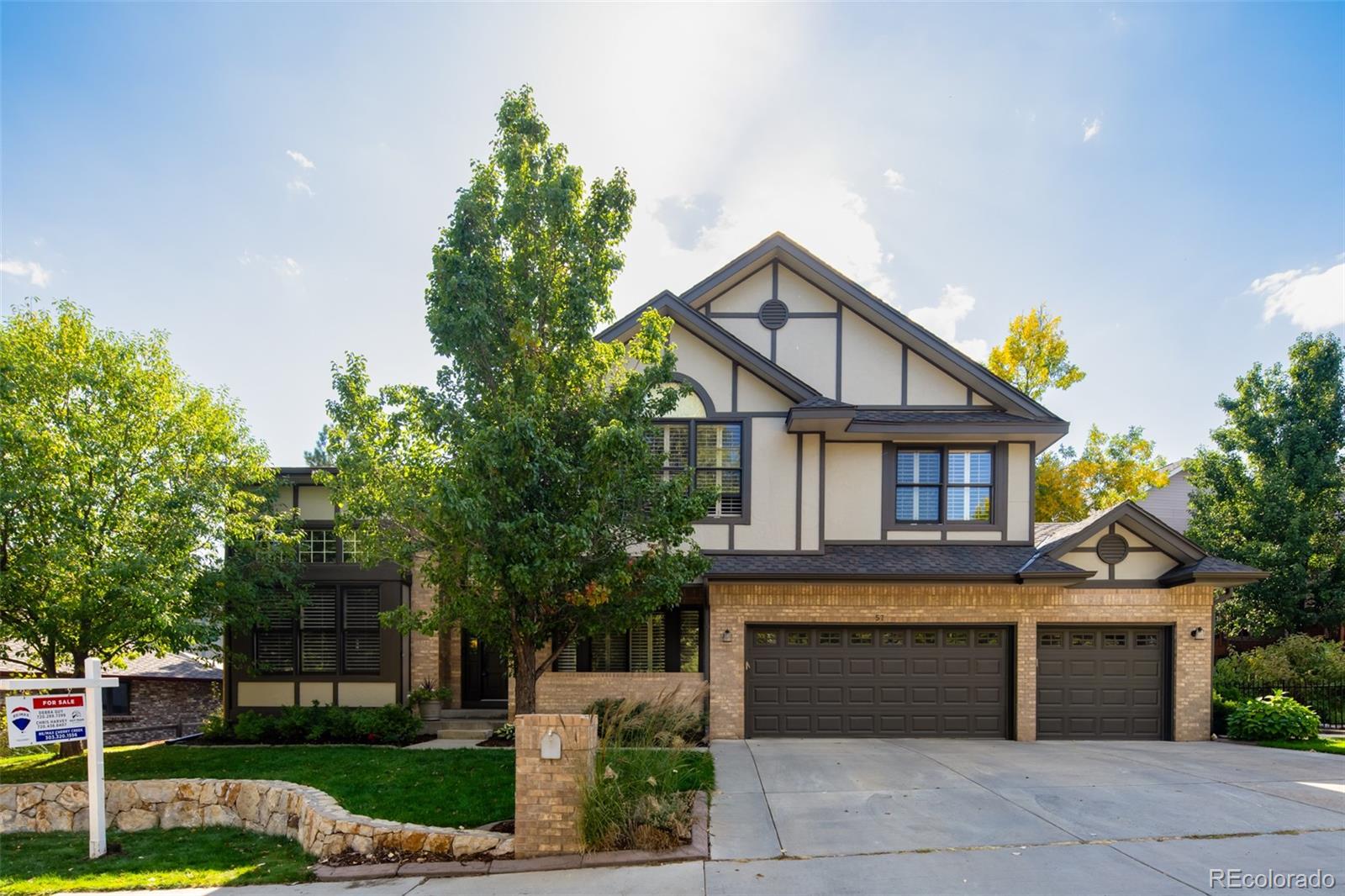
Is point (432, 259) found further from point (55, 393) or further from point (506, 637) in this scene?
point (55, 393)

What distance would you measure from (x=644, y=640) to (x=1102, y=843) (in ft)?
26.1

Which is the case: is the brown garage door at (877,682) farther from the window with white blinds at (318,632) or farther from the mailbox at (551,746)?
the window with white blinds at (318,632)

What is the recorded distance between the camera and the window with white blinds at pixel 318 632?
520 inches

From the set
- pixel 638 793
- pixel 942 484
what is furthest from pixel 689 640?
pixel 638 793

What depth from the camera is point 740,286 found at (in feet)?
45.2

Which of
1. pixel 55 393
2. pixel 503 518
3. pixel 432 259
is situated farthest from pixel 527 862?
pixel 55 393

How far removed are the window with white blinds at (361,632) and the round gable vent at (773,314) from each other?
374 inches

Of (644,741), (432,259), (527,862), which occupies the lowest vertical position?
(527,862)

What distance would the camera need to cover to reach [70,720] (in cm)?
765

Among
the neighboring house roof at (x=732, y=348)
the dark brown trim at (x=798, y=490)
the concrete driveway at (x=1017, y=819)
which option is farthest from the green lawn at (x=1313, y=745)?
the neighboring house roof at (x=732, y=348)

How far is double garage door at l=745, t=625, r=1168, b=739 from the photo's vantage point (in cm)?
1211

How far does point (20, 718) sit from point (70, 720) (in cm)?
48
